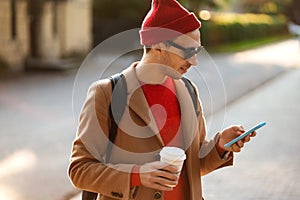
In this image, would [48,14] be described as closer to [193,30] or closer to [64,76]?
[64,76]

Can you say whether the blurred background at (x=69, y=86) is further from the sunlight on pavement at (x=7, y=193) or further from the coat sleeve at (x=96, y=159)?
the coat sleeve at (x=96, y=159)

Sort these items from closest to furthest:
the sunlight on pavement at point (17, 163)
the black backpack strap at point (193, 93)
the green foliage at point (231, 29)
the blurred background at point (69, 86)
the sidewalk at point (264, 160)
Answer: the black backpack strap at point (193, 93)
the sidewalk at point (264, 160)
the blurred background at point (69, 86)
the sunlight on pavement at point (17, 163)
the green foliage at point (231, 29)

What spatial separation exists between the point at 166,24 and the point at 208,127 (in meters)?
6.75

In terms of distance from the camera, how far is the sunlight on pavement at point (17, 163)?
718 cm

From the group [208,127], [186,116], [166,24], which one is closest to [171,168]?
[186,116]

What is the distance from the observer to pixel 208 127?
8969 mm

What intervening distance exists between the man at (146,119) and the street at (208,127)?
0.73m

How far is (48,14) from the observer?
2116 cm

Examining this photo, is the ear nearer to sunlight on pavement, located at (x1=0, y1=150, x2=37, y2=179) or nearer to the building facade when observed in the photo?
sunlight on pavement, located at (x1=0, y1=150, x2=37, y2=179)

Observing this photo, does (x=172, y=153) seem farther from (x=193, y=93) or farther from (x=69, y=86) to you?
(x=69, y=86)

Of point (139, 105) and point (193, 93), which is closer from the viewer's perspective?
point (139, 105)

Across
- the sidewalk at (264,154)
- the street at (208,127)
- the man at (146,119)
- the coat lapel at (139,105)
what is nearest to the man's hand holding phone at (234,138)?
the man at (146,119)

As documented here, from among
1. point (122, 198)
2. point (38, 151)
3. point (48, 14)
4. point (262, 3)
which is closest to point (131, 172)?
point (122, 198)

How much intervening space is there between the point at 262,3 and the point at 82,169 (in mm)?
60521
